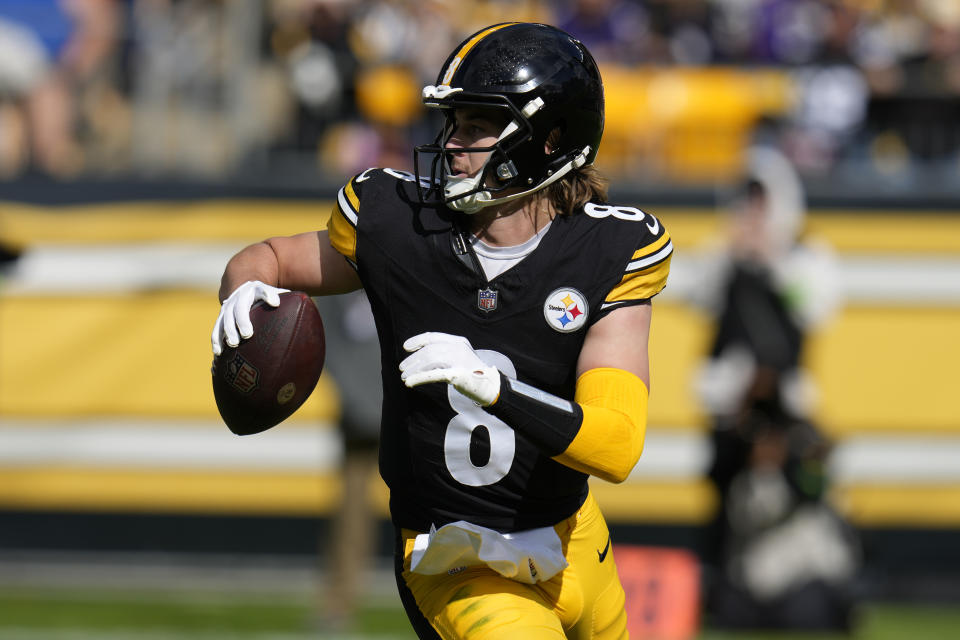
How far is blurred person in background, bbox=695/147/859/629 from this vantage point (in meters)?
6.34

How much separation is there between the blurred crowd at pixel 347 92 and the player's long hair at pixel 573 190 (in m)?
4.45

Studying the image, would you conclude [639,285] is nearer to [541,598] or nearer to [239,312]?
[541,598]

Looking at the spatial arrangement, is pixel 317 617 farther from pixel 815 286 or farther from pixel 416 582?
pixel 416 582

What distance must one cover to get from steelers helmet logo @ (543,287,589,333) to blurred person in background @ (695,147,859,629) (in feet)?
12.7

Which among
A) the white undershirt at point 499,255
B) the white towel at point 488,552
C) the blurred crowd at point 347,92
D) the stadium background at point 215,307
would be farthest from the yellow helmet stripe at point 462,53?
the blurred crowd at point 347,92

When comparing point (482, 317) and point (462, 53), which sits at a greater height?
point (462, 53)

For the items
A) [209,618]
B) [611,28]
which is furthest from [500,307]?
[611,28]

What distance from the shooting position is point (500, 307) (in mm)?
2861

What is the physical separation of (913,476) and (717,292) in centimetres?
151

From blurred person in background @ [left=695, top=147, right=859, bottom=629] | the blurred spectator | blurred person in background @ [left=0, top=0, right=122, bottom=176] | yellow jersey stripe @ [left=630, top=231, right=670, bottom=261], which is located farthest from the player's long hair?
the blurred spectator

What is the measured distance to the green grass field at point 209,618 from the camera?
5.93m

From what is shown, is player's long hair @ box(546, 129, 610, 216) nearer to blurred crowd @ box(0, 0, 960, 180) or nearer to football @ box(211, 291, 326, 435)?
football @ box(211, 291, 326, 435)

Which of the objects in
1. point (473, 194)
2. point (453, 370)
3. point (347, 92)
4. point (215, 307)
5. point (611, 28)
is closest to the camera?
point (453, 370)

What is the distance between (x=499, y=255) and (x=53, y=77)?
5805 mm
